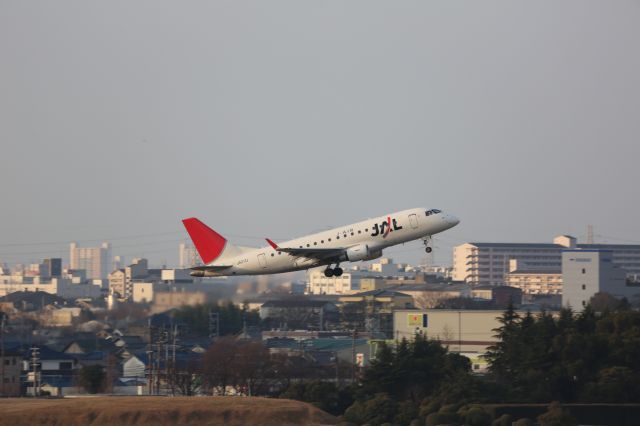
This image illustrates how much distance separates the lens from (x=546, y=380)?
275ft

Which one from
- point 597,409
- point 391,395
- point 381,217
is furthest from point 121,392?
point 597,409

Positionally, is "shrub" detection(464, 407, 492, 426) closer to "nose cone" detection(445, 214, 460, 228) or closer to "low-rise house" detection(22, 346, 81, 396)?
"nose cone" detection(445, 214, 460, 228)

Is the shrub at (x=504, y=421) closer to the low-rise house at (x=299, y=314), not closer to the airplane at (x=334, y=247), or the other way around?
the airplane at (x=334, y=247)

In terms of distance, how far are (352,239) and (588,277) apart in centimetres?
10123

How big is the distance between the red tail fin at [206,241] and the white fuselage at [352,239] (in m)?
1.66

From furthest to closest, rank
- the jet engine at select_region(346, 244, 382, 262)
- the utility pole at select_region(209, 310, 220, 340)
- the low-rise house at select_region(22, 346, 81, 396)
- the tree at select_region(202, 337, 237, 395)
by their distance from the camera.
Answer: the utility pole at select_region(209, 310, 220, 340) → the low-rise house at select_region(22, 346, 81, 396) → the tree at select_region(202, 337, 237, 395) → the jet engine at select_region(346, 244, 382, 262)

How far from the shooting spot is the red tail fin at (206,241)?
81.2 metres

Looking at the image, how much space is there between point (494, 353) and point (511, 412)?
2220cm

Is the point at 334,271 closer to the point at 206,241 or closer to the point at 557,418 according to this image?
the point at 206,241

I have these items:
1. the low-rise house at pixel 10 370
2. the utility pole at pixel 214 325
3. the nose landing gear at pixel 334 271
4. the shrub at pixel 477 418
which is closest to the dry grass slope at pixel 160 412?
the nose landing gear at pixel 334 271

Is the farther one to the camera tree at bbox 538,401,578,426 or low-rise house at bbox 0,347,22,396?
low-rise house at bbox 0,347,22,396

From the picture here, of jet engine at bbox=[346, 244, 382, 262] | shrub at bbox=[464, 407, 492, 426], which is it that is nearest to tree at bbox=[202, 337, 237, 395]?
jet engine at bbox=[346, 244, 382, 262]

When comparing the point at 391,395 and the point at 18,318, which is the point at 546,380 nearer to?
the point at 391,395

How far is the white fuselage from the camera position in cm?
7681
